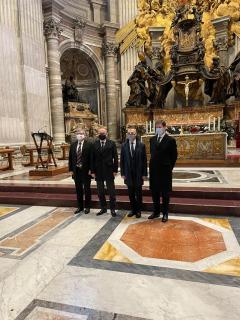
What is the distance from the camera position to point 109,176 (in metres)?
4.14

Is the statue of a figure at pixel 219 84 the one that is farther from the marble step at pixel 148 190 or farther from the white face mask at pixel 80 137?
the white face mask at pixel 80 137

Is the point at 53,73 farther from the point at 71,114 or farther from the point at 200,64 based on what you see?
the point at 200,64

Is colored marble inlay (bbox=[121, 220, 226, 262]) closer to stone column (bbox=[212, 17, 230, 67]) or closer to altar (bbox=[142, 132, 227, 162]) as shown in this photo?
altar (bbox=[142, 132, 227, 162])

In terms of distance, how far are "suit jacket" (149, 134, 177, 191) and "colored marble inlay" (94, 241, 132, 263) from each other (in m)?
1.21

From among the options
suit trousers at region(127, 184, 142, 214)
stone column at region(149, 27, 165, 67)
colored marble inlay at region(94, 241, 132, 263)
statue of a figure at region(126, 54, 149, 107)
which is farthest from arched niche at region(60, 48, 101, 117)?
colored marble inlay at region(94, 241, 132, 263)

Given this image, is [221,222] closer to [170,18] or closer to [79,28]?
[79,28]

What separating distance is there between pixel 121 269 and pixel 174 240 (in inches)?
35.9

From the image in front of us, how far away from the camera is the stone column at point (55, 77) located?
42.4 feet

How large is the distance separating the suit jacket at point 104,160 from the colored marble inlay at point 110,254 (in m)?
1.38

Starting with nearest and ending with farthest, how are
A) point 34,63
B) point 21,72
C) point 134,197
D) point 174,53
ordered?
1. point 134,197
2. point 21,72
3. point 34,63
4. point 174,53

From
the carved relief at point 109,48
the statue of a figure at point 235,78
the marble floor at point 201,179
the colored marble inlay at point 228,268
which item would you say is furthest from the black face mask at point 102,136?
the carved relief at point 109,48

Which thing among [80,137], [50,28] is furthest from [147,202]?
[50,28]

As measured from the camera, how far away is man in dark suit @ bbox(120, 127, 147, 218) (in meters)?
3.90

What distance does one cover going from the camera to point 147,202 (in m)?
4.43
